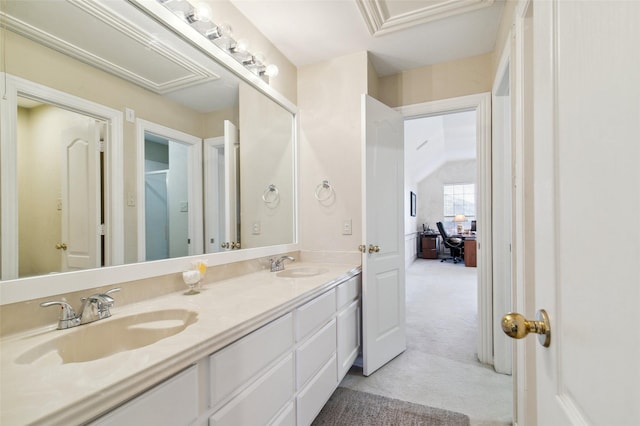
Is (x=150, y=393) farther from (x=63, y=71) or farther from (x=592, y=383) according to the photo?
(x=63, y=71)

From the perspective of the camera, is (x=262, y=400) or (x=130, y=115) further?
(x=130, y=115)

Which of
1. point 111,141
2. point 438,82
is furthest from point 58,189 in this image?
point 438,82

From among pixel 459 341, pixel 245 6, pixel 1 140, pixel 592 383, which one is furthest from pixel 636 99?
pixel 459 341

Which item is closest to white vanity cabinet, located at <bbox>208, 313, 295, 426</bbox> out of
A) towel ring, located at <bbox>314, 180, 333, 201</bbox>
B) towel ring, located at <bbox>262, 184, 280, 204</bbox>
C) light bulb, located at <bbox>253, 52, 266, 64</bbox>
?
towel ring, located at <bbox>262, 184, 280, 204</bbox>

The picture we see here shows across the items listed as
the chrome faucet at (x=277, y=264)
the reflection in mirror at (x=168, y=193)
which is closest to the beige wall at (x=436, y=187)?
the chrome faucet at (x=277, y=264)

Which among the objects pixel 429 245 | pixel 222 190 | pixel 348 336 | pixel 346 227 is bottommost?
pixel 429 245

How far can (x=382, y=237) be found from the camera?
2309 mm

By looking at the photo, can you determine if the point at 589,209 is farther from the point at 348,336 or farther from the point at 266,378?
the point at 348,336

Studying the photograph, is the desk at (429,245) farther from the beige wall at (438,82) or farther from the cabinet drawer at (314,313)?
the cabinet drawer at (314,313)

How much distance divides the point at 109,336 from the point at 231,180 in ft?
3.65

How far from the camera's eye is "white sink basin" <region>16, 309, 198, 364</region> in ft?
A: 2.70

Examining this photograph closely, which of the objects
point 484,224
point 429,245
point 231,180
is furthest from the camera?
point 429,245

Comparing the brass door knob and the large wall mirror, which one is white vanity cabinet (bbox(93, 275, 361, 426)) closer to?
the large wall mirror

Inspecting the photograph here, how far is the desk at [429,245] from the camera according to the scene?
27.2 ft
